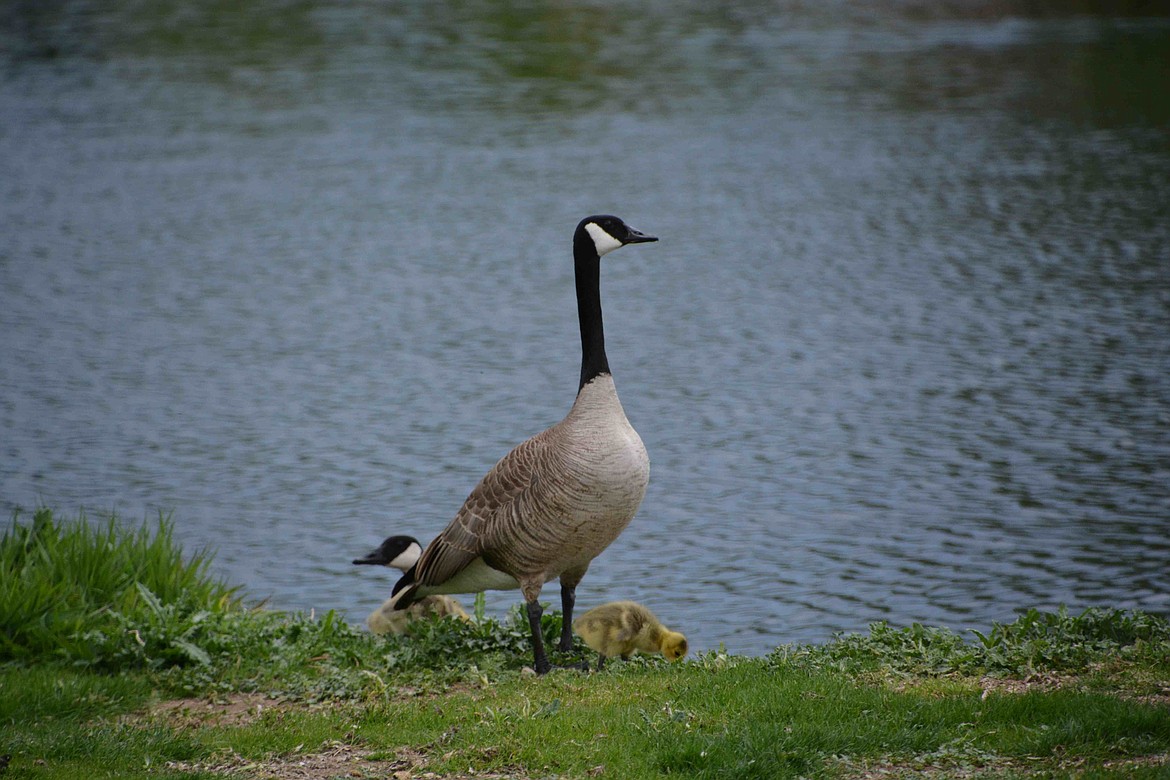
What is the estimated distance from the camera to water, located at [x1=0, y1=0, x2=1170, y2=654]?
12195 mm

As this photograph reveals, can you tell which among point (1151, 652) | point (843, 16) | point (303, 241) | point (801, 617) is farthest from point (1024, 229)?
point (843, 16)

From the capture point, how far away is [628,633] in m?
7.84

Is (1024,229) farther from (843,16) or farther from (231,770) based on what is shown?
(843,16)

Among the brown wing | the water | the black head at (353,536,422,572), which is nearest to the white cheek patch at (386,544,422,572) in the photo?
the black head at (353,536,422,572)

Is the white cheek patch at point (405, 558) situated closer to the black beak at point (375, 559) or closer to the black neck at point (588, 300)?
the black beak at point (375, 559)

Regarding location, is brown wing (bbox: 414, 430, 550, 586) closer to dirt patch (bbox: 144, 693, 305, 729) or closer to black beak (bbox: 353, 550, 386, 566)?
dirt patch (bbox: 144, 693, 305, 729)

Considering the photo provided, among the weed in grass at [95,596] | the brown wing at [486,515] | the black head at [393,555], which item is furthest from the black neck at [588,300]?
the weed in grass at [95,596]

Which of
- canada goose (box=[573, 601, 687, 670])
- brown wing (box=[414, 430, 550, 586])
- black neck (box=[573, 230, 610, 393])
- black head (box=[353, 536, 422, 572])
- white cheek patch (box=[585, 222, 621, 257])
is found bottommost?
black head (box=[353, 536, 422, 572])

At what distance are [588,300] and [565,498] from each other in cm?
125

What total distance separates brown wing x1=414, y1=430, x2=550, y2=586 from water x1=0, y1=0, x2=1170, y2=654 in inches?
102

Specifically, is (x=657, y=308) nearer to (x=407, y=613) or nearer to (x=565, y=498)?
(x=407, y=613)

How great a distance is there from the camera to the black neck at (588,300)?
793cm

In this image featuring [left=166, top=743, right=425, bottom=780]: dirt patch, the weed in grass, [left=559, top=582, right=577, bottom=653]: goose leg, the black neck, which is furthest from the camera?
the weed in grass

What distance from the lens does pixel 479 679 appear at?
7738 mm
